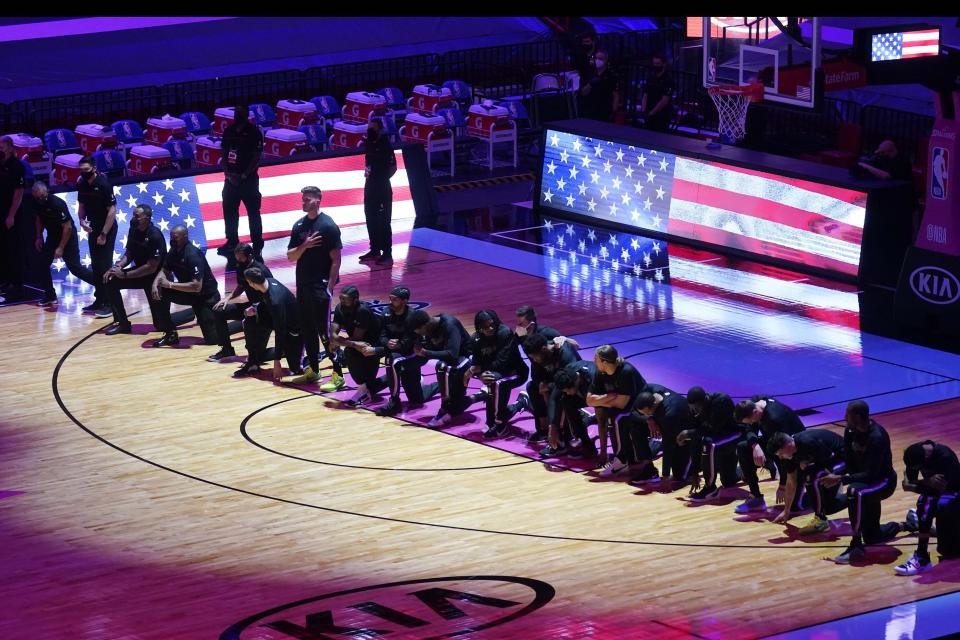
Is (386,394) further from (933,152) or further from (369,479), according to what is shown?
(933,152)

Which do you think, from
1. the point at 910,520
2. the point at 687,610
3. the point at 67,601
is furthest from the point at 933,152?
the point at 67,601

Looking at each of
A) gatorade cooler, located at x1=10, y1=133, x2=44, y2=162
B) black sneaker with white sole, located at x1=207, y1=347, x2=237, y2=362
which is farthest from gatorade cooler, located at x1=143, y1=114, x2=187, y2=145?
black sneaker with white sole, located at x1=207, y1=347, x2=237, y2=362

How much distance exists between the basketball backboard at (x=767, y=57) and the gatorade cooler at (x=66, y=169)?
10.1m

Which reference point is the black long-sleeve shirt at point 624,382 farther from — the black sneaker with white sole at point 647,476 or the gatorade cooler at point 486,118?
the gatorade cooler at point 486,118

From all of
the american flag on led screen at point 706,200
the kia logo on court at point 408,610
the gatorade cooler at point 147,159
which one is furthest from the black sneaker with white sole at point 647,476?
the gatorade cooler at point 147,159

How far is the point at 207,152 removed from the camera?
1057 inches

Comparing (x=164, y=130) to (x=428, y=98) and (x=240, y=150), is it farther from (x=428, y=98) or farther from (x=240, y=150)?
(x=240, y=150)

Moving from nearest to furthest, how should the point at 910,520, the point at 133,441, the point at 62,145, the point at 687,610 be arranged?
the point at 687,610, the point at 910,520, the point at 133,441, the point at 62,145

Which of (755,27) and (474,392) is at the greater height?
(755,27)

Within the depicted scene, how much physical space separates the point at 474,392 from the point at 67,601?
240 inches

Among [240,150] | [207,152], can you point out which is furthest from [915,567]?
[207,152]

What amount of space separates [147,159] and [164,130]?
1590mm

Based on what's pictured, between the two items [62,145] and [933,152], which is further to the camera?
[62,145]

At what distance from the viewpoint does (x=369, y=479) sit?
1410 centimetres
